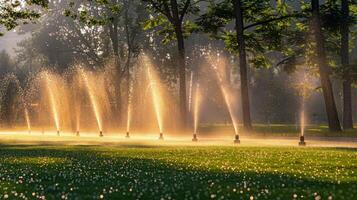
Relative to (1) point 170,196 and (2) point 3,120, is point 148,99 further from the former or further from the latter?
(1) point 170,196

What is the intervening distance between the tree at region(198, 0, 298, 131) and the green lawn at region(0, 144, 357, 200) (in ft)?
72.4

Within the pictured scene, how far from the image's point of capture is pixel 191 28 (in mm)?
43031

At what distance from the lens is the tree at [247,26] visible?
4047 centimetres

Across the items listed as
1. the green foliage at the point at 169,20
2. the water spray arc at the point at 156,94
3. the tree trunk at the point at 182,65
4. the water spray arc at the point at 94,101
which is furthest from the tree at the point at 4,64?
the tree trunk at the point at 182,65

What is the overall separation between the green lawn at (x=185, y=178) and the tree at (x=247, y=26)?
22.1 m

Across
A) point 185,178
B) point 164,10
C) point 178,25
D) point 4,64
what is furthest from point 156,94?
point 185,178

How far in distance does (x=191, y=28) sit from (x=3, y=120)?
32.5 metres

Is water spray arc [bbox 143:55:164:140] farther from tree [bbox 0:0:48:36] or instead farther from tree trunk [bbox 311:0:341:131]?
tree [bbox 0:0:48:36]

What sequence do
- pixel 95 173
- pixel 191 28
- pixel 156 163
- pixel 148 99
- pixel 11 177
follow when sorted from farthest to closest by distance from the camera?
1. pixel 148 99
2. pixel 191 28
3. pixel 156 163
4. pixel 95 173
5. pixel 11 177

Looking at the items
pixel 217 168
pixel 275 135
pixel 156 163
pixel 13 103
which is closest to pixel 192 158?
pixel 156 163

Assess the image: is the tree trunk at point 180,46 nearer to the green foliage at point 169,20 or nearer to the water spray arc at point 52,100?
the green foliage at point 169,20

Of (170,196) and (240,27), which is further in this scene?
(240,27)

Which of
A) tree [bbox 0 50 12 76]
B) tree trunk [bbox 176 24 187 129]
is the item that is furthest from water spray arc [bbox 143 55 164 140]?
tree [bbox 0 50 12 76]

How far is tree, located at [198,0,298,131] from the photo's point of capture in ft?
133
